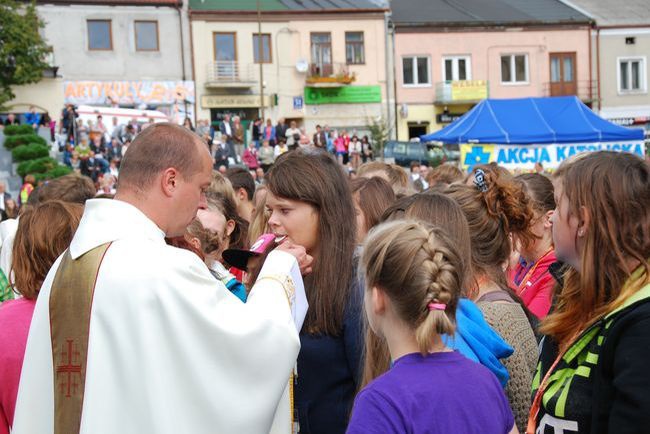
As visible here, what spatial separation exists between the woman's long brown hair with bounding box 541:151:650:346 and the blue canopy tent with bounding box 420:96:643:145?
14386mm

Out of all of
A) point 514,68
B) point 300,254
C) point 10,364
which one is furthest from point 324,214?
point 514,68

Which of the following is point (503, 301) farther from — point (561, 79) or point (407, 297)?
point (561, 79)

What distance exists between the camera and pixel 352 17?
39.9m

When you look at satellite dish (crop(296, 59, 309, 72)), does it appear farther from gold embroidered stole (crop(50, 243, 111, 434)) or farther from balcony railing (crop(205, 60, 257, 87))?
gold embroidered stole (crop(50, 243, 111, 434))

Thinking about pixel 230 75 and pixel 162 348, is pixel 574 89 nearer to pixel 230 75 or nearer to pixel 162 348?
pixel 230 75

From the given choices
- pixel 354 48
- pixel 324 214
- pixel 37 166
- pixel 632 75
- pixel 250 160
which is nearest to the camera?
pixel 324 214

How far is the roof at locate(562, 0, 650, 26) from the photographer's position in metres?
44.3

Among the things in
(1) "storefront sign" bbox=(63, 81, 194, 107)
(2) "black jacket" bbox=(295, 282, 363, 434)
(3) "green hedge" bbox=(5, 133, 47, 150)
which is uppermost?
(1) "storefront sign" bbox=(63, 81, 194, 107)

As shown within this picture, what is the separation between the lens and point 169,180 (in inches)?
118

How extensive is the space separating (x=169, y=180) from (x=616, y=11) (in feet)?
154

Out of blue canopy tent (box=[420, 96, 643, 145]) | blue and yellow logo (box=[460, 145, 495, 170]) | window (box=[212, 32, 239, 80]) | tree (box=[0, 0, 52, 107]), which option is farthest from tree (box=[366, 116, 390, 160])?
blue and yellow logo (box=[460, 145, 495, 170])

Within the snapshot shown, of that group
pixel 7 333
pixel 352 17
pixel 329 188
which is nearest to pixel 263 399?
pixel 329 188

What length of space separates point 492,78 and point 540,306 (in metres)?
40.4

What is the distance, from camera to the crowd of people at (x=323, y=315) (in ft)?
7.74
